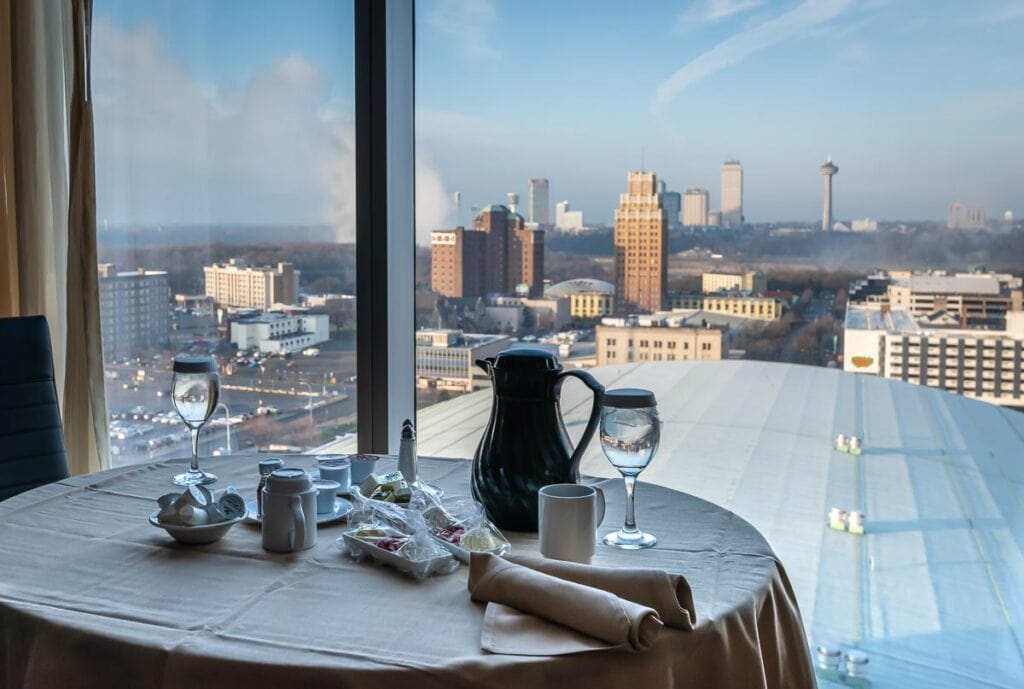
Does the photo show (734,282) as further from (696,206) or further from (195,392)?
(195,392)

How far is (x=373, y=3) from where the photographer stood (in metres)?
3.06

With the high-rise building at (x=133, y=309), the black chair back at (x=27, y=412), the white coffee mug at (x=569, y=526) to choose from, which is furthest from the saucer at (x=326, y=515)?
the high-rise building at (x=133, y=309)

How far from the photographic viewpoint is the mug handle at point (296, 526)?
4.52 ft

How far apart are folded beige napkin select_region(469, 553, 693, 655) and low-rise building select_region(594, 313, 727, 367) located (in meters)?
1.66

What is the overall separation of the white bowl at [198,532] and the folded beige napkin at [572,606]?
0.44m

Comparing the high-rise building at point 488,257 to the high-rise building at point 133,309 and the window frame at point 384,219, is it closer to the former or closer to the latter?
the window frame at point 384,219

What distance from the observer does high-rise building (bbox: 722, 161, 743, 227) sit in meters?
2.69

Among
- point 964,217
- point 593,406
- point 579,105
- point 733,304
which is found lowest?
point 593,406

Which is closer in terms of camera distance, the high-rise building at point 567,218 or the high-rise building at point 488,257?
the high-rise building at point 567,218

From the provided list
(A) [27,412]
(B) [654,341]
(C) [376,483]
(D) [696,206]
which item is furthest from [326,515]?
(D) [696,206]

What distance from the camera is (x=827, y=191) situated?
258 centimetres

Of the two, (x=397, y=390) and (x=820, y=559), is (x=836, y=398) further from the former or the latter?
(x=397, y=390)

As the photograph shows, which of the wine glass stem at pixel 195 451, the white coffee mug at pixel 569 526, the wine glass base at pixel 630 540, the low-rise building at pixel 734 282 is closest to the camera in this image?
the white coffee mug at pixel 569 526

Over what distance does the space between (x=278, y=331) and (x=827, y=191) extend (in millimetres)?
1832
